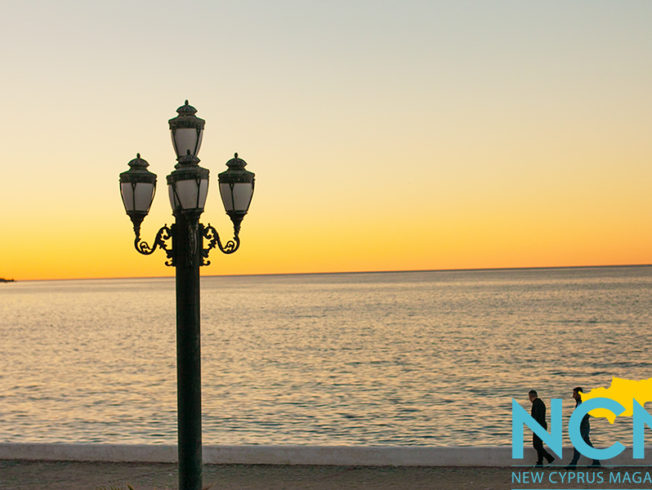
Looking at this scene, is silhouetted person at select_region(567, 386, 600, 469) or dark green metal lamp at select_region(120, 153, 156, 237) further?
silhouetted person at select_region(567, 386, 600, 469)

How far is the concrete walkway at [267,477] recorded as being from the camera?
38.2 feet

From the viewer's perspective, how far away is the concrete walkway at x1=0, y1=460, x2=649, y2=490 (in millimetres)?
11648

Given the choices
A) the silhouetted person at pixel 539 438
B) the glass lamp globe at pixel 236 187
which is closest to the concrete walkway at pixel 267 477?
the silhouetted person at pixel 539 438

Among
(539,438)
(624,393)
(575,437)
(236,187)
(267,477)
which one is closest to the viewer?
(236,187)

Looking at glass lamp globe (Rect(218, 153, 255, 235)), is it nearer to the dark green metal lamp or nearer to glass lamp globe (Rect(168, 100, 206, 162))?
glass lamp globe (Rect(168, 100, 206, 162))

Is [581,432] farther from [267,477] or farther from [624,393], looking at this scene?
[624,393]

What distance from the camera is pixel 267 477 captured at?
1224 cm

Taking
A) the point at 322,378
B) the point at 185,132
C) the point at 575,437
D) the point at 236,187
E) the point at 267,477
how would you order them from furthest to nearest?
1. the point at 322,378
2. the point at 575,437
3. the point at 267,477
4. the point at 236,187
5. the point at 185,132

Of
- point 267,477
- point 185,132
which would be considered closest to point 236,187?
point 185,132

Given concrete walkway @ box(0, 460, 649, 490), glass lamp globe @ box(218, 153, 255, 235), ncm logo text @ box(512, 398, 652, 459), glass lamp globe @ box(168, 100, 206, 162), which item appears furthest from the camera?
ncm logo text @ box(512, 398, 652, 459)

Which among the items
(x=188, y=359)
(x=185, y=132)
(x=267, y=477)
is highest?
(x=185, y=132)

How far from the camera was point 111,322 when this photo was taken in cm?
9475

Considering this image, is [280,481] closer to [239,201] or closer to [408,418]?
[239,201]

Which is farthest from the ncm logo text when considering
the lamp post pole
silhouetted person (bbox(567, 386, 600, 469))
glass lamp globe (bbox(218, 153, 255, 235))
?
glass lamp globe (bbox(218, 153, 255, 235))
